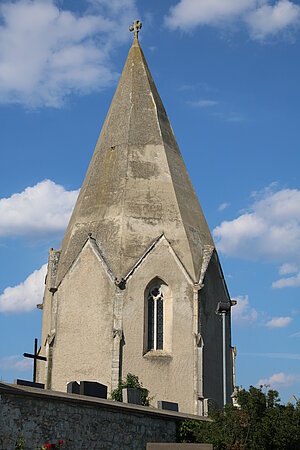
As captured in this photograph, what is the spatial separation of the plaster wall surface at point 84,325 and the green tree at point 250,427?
25.0ft

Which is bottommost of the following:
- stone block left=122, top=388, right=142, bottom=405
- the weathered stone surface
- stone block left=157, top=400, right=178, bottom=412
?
the weathered stone surface

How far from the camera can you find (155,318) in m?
29.0

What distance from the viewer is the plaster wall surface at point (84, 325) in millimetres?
27891

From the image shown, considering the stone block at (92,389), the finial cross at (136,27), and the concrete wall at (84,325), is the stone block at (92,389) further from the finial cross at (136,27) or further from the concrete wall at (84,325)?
the finial cross at (136,27)

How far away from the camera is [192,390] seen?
91.5 ft

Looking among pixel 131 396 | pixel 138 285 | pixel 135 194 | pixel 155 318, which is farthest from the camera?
pixel 135 194

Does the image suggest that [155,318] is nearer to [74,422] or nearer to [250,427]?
[250,427]

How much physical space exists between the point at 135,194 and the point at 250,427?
13541 mm

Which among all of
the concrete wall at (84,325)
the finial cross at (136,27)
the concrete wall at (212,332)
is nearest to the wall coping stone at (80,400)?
the concrete wall at (84,325)

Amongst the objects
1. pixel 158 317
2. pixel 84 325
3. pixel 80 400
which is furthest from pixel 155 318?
pixel 80 400

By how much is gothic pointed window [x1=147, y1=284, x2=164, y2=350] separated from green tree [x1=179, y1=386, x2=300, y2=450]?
7959mm

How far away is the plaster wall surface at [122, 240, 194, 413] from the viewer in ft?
90.9

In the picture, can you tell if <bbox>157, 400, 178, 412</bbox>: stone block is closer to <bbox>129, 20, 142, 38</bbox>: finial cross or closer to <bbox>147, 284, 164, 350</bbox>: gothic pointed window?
<bbox>147, 284, 164, 350</bbox>: gothic pointed window

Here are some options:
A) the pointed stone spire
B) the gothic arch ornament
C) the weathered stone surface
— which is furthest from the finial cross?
the weathered stone surface
